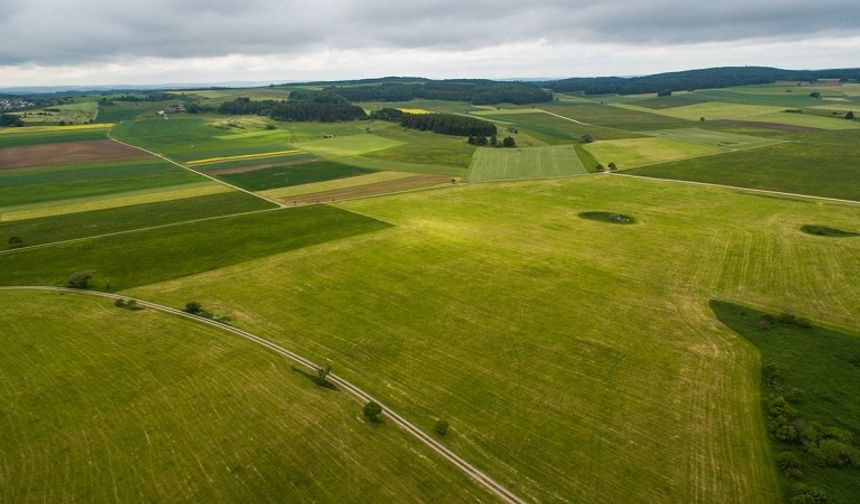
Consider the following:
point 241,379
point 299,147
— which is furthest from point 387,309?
point 299,147

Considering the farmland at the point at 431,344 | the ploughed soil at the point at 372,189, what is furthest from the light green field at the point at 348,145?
the farmland at the point at 431,344

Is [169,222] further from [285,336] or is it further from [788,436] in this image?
[788,436]

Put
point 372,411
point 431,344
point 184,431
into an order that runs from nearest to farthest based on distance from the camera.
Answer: point 184,431, point 372,411, point 431,344

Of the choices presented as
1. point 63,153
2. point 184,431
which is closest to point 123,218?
point 184,431

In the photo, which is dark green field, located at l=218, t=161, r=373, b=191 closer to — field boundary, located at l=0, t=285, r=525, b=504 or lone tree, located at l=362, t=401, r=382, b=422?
field boundary, located at l=0, t=285, r=525, b=504

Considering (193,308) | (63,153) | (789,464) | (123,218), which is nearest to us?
(789,464)

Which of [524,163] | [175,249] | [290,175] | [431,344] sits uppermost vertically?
[524,163]

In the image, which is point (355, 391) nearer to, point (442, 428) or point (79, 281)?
point (442, 428)

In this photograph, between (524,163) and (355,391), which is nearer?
(355,391)

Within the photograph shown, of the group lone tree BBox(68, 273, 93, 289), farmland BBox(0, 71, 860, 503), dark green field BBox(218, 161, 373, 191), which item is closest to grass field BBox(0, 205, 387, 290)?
farmland BBox(0, 71, 860, 503)
